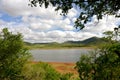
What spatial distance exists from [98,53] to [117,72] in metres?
3.28

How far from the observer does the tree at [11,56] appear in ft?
89.1

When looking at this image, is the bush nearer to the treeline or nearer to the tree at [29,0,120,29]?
the treeline

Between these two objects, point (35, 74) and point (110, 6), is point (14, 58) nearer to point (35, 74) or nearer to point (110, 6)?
point (35, 74)

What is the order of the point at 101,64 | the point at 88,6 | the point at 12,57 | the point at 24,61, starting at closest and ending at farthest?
the point at 88,6 < the point at 101,64 < the point at 12,57 < the point at 24,61

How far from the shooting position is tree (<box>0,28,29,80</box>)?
27156 millimetres

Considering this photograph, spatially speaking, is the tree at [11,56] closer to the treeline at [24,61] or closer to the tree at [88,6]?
the treeline at [24,61]

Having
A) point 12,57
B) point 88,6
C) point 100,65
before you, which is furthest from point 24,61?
point 88,6

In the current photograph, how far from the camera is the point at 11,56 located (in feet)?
90.2

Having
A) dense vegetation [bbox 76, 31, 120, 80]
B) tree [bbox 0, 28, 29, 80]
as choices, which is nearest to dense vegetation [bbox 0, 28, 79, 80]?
tree [bbox 0, 28, 29, 80]

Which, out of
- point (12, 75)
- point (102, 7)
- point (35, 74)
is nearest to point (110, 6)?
point (102, 7)

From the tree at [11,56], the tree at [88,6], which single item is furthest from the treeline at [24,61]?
the tree at [88,6]

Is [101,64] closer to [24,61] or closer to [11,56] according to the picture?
[24,61]

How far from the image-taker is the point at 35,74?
33.8m

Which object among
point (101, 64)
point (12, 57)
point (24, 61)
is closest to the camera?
point (101, 64)
